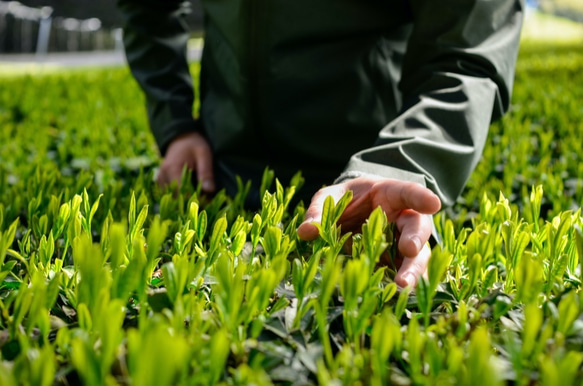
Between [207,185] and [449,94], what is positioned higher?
[449,94]

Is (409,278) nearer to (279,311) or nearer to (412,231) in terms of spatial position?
(412,231)

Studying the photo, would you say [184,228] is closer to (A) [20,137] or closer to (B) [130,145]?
(B) [130,145]

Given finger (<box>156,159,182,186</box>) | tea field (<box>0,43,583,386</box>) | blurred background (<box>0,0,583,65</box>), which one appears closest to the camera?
tea field (<box>0,43,583,386</box>)

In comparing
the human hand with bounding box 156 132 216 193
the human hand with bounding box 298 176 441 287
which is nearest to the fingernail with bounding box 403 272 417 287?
the human hand with bounding box 298 176 441 287

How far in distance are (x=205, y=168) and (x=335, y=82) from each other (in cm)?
70

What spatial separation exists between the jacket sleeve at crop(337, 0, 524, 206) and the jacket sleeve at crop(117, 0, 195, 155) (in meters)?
Result: 1.33

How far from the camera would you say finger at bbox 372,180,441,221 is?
1277 mm

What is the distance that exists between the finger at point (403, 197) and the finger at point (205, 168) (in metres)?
1.38

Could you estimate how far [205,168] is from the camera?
275 centimetres

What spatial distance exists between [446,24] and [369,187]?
837mm

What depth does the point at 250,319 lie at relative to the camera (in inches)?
36.5

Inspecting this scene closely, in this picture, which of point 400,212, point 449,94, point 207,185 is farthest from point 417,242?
point 207,185

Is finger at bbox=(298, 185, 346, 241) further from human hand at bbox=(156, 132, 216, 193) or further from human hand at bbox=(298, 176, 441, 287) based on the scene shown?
human hand at bbox=(156, 132, 216, 193)

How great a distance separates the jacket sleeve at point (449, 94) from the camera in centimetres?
169
